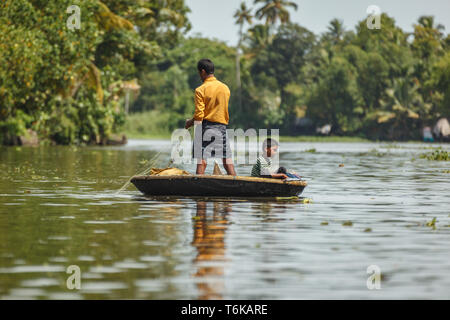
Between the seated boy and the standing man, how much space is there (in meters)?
0.71

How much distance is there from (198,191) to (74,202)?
217 centimetres

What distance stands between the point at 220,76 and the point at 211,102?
90.9 m

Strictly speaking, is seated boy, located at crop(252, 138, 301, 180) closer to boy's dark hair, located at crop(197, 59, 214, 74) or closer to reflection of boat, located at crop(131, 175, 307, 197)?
reflection of boat, located at crop(131, 175, 307, 197)

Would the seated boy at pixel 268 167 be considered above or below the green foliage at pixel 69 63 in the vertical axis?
below

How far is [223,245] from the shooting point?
36.0 ft

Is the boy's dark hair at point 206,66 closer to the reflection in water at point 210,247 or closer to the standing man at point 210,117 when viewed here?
the standing man at point 210,117

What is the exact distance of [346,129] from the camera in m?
94.5

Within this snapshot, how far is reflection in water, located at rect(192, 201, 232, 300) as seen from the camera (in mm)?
8375

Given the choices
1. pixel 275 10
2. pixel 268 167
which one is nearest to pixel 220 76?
pixel 275 10

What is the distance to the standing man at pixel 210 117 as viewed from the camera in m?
17.0

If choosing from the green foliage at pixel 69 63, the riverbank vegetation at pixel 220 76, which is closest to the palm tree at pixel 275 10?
the riverbank vegetation at pixel 220 76

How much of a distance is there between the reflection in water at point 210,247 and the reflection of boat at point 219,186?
1.99 feet

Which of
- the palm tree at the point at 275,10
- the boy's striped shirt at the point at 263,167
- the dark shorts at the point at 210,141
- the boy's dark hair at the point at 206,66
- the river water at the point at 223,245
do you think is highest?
the palm tree at the point at 275,10

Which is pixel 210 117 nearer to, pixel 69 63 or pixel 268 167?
pixel 268 167
